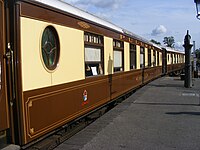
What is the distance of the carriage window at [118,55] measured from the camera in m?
10.1

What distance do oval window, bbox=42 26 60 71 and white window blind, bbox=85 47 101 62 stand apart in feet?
5.40

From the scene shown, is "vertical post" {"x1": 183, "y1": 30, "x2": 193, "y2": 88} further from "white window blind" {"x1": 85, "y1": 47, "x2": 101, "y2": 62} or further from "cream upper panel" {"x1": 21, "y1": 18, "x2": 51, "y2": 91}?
"cream upper panel" {"x1": 21, "y1": 18, "x2": 51, "y2": 91}

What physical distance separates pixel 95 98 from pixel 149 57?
11.0 metres

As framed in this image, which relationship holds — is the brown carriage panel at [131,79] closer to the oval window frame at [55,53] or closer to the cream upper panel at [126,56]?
the cream upper panel at [126,56]

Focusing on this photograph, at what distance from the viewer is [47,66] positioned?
5.31 m

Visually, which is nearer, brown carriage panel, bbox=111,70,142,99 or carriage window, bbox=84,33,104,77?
carriage window, bbox=84,33,104,77

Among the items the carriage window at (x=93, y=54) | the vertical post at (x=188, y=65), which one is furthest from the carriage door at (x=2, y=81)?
the vertical post at (x=188, y=65)

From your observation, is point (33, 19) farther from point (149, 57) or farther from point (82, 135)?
point (149, 57)

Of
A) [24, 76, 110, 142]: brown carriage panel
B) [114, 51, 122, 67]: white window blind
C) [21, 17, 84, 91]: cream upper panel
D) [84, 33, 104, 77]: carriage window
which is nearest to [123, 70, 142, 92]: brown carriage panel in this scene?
[114, 51, 122, 67]: white window blind

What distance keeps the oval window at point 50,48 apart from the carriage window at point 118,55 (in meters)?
4.48

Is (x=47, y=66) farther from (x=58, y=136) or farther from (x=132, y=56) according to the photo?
(x=132, y=56)

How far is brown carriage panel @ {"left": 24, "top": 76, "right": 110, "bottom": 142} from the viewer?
4738mm

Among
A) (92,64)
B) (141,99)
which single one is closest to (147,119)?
(92,64)

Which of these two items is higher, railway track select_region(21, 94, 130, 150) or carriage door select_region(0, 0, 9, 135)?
carriage door select_region(0, 0, 9, 135)
